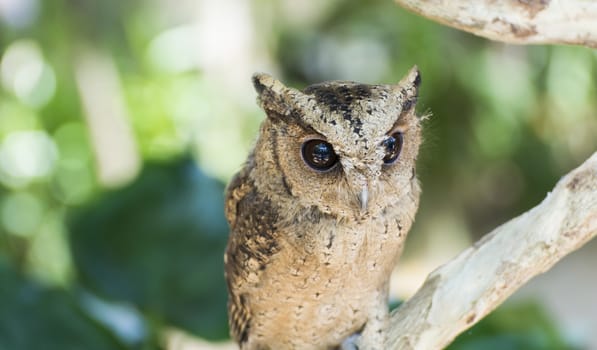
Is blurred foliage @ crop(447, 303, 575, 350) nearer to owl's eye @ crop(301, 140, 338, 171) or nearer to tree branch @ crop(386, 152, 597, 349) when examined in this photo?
tree branch @ crop(386, 152, 597, 349)

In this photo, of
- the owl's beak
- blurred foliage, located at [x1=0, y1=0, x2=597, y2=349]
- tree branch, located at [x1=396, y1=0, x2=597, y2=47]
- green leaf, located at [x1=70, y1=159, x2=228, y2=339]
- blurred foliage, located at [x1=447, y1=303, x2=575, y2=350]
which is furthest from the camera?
blurred foliage, located at [x1=0, y1=0, x2=597, y2=349]

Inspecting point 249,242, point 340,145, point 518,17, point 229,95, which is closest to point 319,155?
point 340,145

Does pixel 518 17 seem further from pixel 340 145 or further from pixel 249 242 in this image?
pixel 249 242

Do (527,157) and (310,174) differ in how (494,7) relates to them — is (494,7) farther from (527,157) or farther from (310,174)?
(527,157)

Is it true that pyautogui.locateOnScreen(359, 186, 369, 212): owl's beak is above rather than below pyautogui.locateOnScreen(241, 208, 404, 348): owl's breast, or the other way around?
above

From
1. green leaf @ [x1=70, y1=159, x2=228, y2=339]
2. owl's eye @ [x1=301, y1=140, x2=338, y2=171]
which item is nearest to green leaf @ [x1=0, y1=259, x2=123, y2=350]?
green leaf @ [x1=70, y1=159, x2=228, y2=339]

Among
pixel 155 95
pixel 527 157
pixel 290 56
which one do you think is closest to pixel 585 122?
pixel 527 157

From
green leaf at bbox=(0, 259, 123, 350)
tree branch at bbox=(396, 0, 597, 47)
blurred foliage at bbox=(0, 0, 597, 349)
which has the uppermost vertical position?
blurred foliage at bbox=(0, 0, 597, 349)
